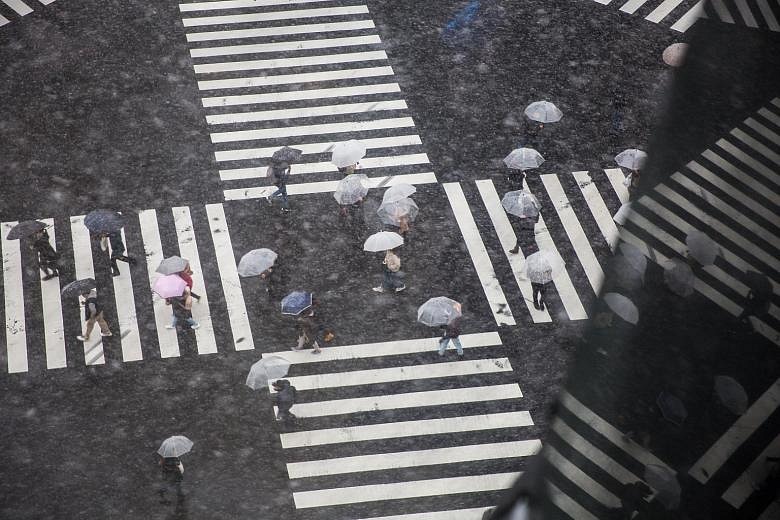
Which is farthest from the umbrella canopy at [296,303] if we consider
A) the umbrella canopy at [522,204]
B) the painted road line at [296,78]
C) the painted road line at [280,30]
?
the painted road line at [280,30]

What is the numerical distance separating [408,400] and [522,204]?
4.52 meters

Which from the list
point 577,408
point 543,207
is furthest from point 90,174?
point 577,408

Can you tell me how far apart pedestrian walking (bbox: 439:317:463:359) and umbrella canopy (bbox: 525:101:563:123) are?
18.5ft

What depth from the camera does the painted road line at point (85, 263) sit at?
15867 millimetres

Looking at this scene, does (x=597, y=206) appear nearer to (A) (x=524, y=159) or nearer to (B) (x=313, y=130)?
(A) (x=524, y=159)

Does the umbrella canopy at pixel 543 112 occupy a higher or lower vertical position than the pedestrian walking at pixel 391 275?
lower

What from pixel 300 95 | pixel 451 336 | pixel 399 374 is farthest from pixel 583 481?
pixel 300 95

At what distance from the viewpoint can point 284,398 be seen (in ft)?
47.7

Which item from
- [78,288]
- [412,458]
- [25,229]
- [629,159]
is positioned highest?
[25,229]

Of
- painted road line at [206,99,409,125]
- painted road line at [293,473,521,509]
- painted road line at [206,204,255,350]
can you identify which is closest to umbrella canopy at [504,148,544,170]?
painted road line at [206,99,409,125]

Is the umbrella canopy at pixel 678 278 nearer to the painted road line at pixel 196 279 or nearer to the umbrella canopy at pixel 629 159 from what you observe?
the painted road line at pixel 196 279

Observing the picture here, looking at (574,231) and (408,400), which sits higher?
(408,400)

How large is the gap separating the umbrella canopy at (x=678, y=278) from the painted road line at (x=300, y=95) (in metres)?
18.8

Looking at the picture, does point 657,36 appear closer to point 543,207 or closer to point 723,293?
point 543,207
